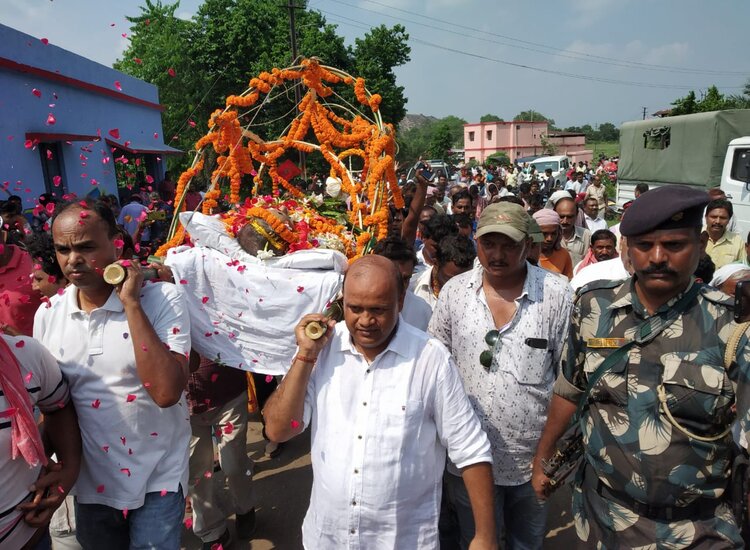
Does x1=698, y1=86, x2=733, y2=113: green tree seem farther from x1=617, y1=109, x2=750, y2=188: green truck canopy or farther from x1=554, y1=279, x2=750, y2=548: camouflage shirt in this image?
x1=554, y1=279, x2=750, y2=548: camouflage shirt

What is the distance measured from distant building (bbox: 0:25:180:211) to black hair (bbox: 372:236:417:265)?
17.6 feet

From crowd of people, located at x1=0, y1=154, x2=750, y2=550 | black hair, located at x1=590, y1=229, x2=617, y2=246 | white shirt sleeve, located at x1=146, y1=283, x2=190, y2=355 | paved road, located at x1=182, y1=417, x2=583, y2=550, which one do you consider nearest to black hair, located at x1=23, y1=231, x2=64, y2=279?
crowd of people, located at x1=0, y1=154, x2=750, y2=550

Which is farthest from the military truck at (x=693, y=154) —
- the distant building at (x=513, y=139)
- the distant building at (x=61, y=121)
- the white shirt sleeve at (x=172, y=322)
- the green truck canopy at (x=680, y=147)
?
the distant building at (x=513, y=139)

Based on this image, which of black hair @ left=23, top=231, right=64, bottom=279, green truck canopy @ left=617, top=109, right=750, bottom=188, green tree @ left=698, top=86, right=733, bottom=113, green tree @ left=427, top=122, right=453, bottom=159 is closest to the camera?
black hair @ left=23, top=231, right=64, bottom=279

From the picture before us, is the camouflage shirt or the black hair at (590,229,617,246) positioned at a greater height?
the black hair at (590,229,617,246)

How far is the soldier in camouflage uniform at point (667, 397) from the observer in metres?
1.76

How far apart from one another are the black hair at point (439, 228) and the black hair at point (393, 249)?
85 cm

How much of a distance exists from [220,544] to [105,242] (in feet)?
6.88

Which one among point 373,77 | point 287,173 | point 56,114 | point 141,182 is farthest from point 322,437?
point 373,77

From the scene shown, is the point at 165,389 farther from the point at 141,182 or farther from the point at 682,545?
the point at 141,182

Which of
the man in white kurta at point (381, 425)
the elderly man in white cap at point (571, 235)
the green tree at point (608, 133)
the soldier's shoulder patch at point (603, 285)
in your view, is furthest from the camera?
the green tree at point (608, 133)

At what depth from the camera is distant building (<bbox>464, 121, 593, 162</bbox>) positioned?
191 ft

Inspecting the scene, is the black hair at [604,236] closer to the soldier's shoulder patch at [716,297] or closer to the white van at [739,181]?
the soldier's shoulder patch at [716,297]

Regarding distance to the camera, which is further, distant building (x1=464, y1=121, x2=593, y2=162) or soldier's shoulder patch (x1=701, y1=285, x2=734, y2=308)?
distant building (x1=464, y1=121, x2=593, y2=162)
